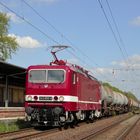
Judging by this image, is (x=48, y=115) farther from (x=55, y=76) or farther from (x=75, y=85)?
(x=75, y=85)

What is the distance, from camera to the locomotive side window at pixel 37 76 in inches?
902

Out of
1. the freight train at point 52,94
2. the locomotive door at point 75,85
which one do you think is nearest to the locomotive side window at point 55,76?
the freight train at point 52,94

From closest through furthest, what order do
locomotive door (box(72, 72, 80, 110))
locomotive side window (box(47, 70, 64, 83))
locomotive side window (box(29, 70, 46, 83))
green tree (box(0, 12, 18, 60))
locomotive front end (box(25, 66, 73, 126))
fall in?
locomotive front end (box(25, 66, 73, 126))
locomotive side window (box(47, 70, 64, 83))
locomotive side window (box(29, 70, 46, 83))
locomotive door (box(72, 72, 80, 110))
green tree (box(0, 12, 18, 60))

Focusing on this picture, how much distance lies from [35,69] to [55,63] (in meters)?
1.44

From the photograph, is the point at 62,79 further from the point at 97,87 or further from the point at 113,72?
the point at 113,72

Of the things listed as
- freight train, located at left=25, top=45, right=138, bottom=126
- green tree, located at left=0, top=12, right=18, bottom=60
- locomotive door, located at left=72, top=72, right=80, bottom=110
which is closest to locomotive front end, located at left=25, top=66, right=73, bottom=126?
freight train, located at left=25, top=45, right=138, bottom=126

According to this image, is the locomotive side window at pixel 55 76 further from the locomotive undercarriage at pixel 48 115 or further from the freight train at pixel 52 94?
the locomotive undercarriage at pixel 48 115

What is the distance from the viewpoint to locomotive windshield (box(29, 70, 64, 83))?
22.7 m

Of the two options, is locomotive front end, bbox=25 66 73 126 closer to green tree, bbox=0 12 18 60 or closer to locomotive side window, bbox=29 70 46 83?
locomotive side window, bbox=29 70 46 83

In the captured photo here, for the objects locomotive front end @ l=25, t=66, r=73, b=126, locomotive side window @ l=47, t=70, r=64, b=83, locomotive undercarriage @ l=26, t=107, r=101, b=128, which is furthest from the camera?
locomotive side window @ l=47, t=70, r=64, b=83

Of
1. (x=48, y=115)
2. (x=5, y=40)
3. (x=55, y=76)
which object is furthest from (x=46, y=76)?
(x=5, y=40)

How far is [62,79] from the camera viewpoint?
890 inches

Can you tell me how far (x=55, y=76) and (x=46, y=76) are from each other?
0.50 meters

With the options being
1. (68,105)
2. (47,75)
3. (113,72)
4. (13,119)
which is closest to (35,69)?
(47,75)
